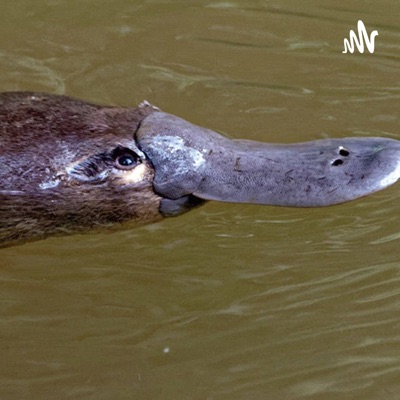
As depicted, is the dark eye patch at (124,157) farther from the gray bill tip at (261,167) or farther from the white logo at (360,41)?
the white logo at (360,41)

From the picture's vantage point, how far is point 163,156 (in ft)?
14.1

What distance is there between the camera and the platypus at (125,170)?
4.24 meters

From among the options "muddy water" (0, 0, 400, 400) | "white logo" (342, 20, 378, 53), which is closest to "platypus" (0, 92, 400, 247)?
"muddy water" (0, 0, 400, 400)

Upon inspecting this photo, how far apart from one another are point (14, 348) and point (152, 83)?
195 cm

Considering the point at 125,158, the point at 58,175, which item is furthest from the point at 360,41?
the point at 58,175

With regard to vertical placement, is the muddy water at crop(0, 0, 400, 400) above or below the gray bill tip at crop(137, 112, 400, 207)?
below

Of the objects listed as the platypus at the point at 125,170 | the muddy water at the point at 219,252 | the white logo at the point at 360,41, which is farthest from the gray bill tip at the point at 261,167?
the white logo at the point at 360,41

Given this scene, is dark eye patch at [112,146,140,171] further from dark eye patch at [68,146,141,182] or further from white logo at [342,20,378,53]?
white logo at [342,20,378,53]

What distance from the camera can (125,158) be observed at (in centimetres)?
431

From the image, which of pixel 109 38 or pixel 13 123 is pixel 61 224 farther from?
pixel 109 38

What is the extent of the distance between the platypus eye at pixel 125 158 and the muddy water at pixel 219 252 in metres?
0.70

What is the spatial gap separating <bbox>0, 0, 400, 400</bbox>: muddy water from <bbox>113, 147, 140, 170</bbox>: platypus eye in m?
0.70

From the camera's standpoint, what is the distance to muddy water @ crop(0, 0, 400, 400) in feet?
14.4

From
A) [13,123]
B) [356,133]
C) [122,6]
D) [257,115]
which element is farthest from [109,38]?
[13,123]
